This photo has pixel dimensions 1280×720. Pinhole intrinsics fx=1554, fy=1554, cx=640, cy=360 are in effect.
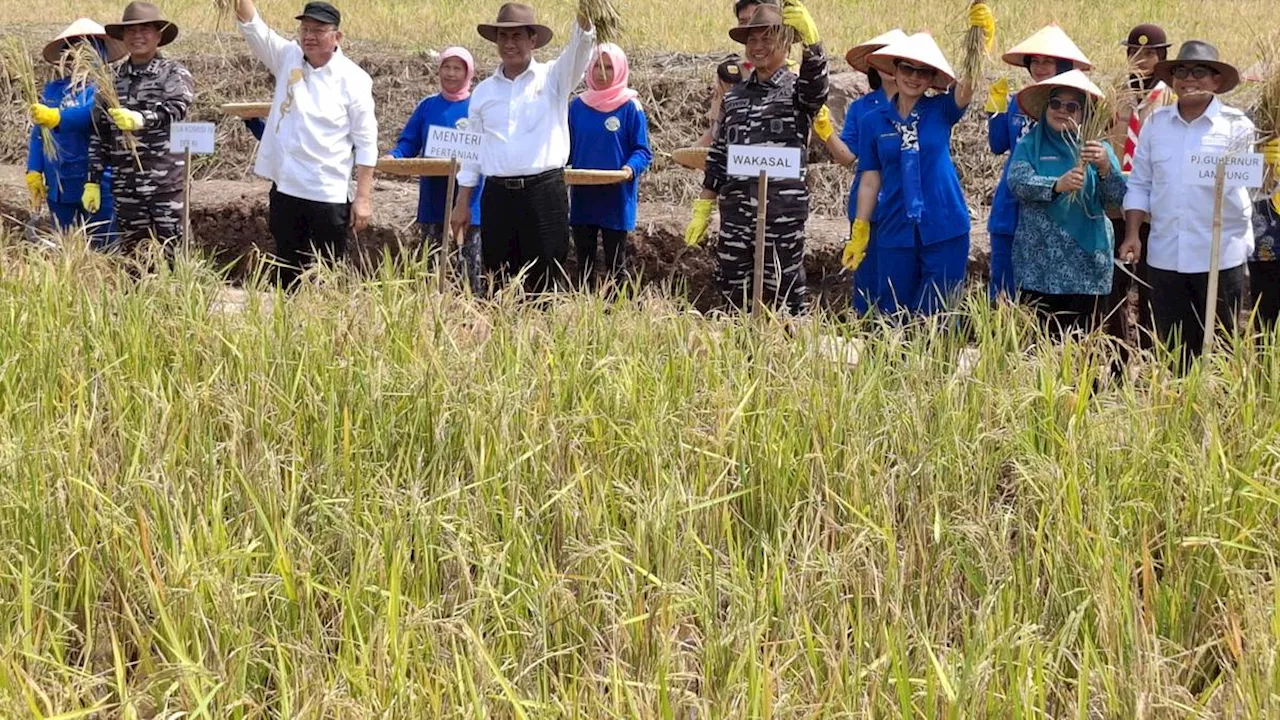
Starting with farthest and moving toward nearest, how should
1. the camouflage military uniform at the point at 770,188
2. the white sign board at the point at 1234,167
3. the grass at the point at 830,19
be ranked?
1. the grass at the point at 830,19
2. the camouflage military uniform at the point at 770,188
3. the white sign board at the point at 1234,167

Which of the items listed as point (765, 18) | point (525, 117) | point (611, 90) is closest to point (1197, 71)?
point (765, 18)

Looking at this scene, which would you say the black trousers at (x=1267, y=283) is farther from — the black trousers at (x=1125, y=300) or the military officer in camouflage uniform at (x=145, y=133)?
the military officer in camouflage uniform at (x=145, y=133)

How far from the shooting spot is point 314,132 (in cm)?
543

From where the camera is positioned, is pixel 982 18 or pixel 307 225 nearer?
pixel 982 18

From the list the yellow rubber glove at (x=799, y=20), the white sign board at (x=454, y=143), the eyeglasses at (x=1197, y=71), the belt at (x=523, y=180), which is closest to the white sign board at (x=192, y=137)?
the white sign board at (x=454, y=143)

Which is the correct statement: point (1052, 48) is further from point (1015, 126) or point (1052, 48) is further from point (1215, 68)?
point (1215, 68)

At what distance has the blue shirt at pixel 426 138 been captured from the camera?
644 centimetres

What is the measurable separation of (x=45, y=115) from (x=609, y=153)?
2.18m

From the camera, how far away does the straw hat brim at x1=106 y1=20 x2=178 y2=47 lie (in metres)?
5.81

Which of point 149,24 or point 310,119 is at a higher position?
point 149,24

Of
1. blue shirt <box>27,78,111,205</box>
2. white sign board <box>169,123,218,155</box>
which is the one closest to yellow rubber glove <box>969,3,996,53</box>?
white sign board <box>169,123,218,155</box>

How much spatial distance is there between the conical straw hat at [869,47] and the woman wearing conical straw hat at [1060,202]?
0.51m

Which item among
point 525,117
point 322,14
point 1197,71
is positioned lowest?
point 525,117

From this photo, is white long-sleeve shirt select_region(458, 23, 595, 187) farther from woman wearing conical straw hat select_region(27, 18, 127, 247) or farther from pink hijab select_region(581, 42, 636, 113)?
woman wearing conical straw hat select_region(27, 18, 127, 247)
